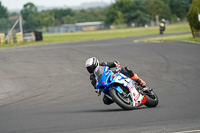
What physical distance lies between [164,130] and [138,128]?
497 mm

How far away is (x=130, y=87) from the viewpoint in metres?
8.88

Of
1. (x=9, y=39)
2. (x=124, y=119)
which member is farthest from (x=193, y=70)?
(x=9, y=39)

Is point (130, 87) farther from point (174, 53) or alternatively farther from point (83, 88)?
point (174, 53)

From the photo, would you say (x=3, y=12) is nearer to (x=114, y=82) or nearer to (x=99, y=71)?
(x=99, y=71)

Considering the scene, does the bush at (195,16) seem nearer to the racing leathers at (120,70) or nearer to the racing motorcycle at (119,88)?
the racing leathers at (120,70)

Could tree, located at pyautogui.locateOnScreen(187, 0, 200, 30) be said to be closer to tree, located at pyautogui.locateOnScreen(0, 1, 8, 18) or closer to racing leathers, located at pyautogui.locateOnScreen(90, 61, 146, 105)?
tree, located at pyautogui.locateOnScreen(0, 1, 8, 18)

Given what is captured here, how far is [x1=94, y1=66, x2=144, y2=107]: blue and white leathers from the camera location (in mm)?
8758

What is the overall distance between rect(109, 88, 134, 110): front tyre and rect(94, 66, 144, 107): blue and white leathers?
69 millimetres

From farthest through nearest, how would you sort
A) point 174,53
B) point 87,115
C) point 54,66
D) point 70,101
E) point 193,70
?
point 174,53 < point 54,66 < point 193,70 < point 70,101 < point 87,115

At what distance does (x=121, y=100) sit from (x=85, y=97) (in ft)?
11.5

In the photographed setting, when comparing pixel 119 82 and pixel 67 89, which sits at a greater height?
pixel 119 82

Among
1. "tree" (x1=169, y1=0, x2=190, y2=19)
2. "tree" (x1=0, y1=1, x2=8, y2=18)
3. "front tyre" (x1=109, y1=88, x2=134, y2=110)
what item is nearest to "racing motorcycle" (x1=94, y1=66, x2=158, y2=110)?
"front tyre" (x1=109, y1=88, x2=134, y2=110)

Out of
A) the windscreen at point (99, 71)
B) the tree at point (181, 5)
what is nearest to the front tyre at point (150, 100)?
the windscreen at point (99, 71)

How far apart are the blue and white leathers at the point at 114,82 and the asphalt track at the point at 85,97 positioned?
330mm
